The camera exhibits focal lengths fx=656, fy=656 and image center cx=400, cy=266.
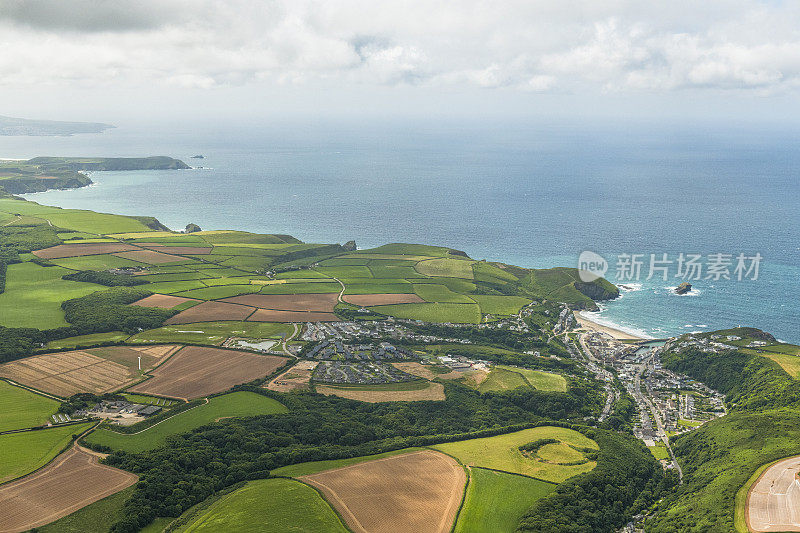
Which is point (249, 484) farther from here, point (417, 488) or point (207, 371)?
point (207, 371)

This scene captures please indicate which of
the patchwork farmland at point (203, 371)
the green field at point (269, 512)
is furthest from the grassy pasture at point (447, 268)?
the green field at point (269, 512)

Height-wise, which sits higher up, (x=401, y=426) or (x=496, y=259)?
(x=496, y=259)

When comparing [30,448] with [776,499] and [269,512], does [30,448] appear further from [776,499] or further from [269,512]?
[776,499]

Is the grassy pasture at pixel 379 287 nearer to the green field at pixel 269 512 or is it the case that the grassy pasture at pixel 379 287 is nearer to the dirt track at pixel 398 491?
the dirt track at pixel 398 491

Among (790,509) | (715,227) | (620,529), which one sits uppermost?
(715,227)

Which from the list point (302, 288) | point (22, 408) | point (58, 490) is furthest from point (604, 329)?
point (22, 408)

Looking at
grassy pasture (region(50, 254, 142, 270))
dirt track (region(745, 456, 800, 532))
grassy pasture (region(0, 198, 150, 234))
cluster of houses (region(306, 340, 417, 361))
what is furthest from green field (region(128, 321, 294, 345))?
grassy pasture (region(0, 198, 150, 234))

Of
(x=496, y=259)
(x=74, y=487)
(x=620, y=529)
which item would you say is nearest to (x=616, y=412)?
(x=620, y=529)
